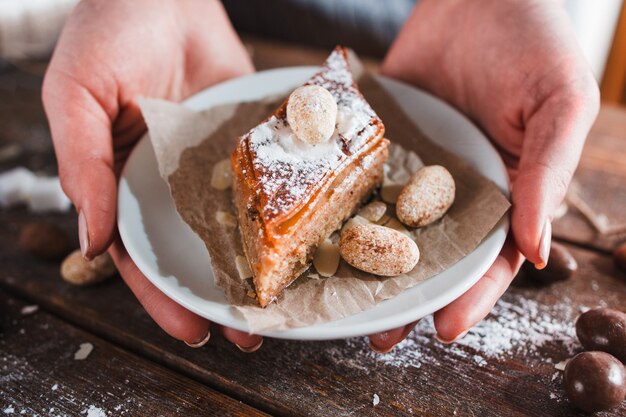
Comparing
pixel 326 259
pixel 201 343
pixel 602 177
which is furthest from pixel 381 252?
pixel 602 177

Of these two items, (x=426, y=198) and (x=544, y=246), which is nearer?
(x=544, y=246)

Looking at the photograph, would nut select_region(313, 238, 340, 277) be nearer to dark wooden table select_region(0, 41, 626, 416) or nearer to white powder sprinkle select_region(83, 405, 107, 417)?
dark wooden table select_region(0, 41, 626, 416)

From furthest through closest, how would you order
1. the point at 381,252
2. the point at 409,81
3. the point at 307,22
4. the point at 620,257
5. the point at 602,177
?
the point at 307,22 → the point at 409,81 → the point at 602,177 → the point at 620,257 → the point at 381,252

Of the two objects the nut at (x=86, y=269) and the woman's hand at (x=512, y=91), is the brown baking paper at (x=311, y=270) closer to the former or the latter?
the woman's hand at (x=512, y=91)

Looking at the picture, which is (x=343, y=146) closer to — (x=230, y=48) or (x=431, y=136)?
(x=431, y=136)

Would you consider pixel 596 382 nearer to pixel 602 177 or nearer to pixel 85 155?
pixel 602 177

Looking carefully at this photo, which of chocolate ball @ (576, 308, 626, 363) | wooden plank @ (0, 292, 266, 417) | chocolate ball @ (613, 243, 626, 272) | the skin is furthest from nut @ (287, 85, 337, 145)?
chocolate ball @ (613, 243, 626, 272)

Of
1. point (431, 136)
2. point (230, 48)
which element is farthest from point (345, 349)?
point (230, 48)
